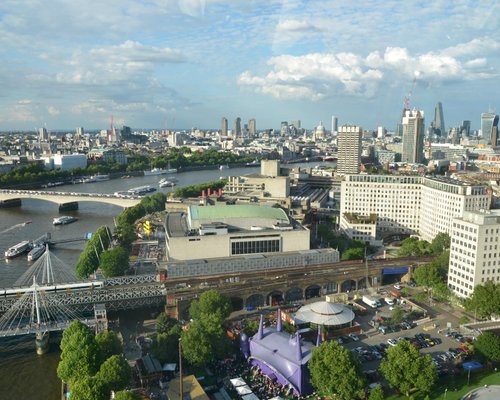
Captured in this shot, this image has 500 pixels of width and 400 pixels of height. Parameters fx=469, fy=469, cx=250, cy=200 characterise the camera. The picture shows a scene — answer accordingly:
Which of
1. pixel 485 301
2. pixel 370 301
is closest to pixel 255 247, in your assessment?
pixel 370 301

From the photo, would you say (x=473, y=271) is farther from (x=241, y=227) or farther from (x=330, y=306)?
(x=241, y=227)

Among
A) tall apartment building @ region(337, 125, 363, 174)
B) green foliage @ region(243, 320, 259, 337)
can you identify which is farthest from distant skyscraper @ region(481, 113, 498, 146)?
green foliage @ region(243, 320, 259, 337)

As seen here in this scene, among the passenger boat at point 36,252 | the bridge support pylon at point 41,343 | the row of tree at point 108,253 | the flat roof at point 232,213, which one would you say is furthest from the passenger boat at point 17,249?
the bridge support pylon at point 41,343

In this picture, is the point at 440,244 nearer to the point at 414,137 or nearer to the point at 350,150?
the point at 350,150

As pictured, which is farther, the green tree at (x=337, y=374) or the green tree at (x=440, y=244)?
the green tree at (x=440, y=244)

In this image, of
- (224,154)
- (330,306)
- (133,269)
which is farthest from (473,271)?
(224,154)

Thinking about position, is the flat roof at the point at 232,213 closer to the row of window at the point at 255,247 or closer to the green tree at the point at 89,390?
the row of window at the point at 255,247
